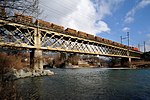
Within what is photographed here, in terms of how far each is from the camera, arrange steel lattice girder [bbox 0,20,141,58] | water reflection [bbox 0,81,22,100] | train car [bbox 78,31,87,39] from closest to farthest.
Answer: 1. water reflection [bbox 0,81,22,100]
2. steel lattice girder [bbox 0,20,141,58]
3. train car [bbox 78,31,87,39]

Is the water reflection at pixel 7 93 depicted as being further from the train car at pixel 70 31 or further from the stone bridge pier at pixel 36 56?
the train car at pixel 70 31

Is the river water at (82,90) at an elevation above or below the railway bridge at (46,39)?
below

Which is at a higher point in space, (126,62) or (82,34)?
(82,34)

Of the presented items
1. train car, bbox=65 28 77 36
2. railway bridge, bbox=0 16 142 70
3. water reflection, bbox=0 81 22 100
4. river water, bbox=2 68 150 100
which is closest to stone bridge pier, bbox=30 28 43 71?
railway bridge, bbox=0 16 142 70

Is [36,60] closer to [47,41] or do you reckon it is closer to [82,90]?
[47,41]

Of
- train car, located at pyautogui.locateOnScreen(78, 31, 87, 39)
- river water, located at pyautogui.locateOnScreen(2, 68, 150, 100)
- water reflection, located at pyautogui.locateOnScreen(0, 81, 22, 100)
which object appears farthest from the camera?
train car, located at pyautogui.locateOnScreen(78, 31, 87, 39)

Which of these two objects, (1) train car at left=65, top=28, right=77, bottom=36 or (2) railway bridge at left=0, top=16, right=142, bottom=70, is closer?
(2) railway bridge at left=0, top=16, right=142, bottom=70

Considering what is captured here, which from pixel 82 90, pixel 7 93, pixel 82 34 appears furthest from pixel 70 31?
pixel 7 93

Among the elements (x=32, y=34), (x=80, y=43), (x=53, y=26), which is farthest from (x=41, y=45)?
(x=80, y=43)

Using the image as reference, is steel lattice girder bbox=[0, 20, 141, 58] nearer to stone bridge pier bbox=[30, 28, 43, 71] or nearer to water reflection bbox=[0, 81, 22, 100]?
stone bridge pier bbox=[30, 28, 43, 71]

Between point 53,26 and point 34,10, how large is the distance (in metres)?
32.1

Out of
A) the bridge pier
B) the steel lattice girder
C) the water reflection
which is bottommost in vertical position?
the bridge pier

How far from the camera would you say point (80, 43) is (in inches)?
1850

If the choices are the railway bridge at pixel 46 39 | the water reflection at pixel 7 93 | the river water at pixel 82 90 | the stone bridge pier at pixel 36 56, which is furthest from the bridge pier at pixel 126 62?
the water reflection at pixel 7 93
